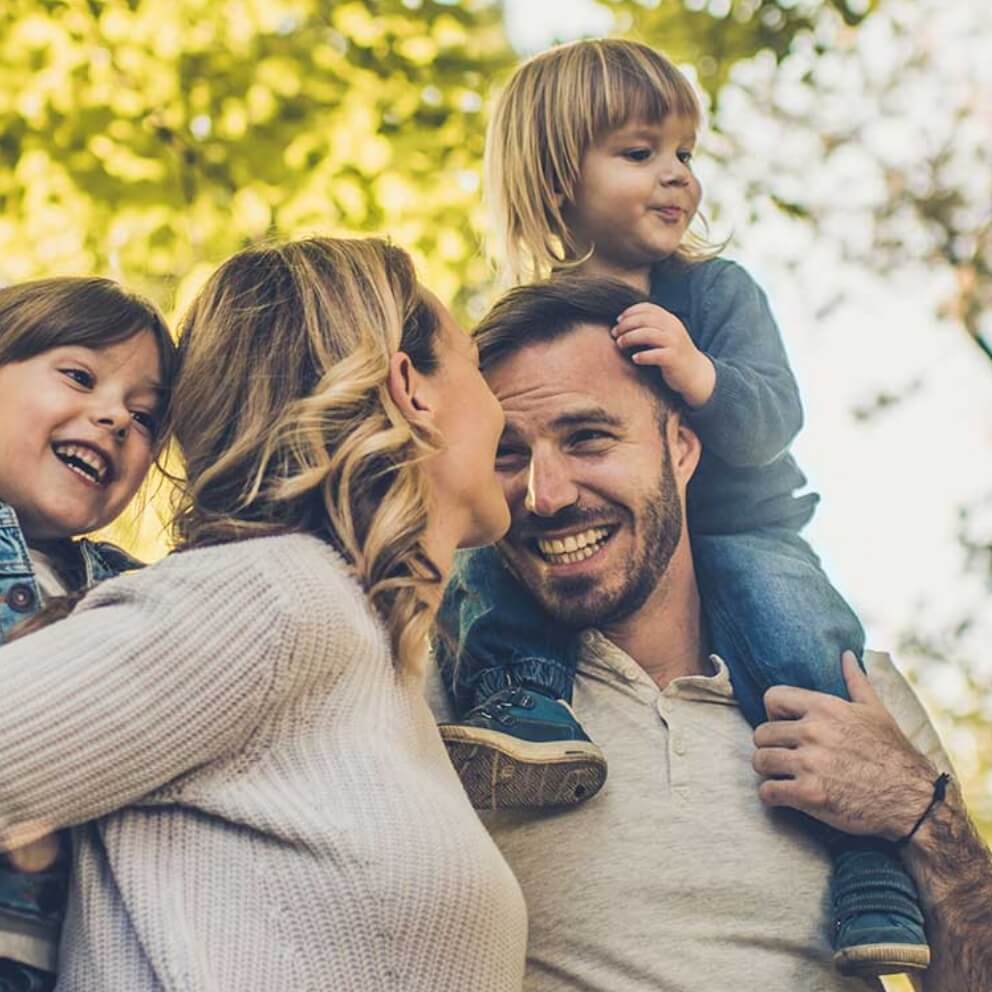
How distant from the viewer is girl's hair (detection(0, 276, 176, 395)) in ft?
9.05

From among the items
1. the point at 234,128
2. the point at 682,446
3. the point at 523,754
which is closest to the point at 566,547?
the point at 682,446

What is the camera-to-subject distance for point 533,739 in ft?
9.21

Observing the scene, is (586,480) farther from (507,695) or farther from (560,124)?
(560,124)

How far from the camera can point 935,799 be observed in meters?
2.98

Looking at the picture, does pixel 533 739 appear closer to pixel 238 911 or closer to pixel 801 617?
pixel 801 617

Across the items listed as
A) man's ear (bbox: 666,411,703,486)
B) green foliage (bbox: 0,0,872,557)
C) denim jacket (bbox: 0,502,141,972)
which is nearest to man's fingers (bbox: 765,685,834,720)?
man's ear (bbox: 666,411,703,486)

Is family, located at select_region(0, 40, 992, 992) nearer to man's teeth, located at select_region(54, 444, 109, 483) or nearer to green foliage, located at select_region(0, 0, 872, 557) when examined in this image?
man's teeth, located at select_region(54, 444, 109, 483)

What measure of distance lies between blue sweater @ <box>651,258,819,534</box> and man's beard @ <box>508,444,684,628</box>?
0.17 meters

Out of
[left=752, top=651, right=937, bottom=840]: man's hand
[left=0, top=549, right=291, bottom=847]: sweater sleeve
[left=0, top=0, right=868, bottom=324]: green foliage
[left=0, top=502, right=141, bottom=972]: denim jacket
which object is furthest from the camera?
[left=0, top=0, right=868, bottom=324]: green foliage

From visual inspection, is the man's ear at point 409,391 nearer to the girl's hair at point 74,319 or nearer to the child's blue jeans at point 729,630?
the girl's hair at point 74,319

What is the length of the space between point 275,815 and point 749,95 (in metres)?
6.33

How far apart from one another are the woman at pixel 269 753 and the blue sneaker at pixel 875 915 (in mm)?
804

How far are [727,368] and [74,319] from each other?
4.11 feet

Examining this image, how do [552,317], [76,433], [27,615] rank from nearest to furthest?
[27,615] → [76,433] → [552,317]
